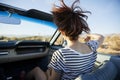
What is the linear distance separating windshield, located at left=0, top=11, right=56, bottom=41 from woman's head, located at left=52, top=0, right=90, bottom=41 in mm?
1034

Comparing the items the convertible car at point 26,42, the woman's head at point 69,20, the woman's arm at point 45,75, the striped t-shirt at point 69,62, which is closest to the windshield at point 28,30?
the convertible car at point 26,42

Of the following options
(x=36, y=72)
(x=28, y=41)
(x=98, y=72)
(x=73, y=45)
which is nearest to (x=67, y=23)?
(x=73, y=45)

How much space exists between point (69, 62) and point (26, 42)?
1.54 m

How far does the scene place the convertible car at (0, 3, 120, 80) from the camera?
9.71 feet

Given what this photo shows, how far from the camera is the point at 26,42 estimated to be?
3.54 meters

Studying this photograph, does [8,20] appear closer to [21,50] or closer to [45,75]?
[45,75]

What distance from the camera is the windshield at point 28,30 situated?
10.7ft

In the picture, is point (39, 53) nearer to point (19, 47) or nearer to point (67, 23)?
point (19, 47)

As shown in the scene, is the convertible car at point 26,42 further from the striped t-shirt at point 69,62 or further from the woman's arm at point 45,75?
the striped t-shirt at point 69,62

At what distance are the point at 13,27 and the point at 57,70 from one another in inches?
54.1

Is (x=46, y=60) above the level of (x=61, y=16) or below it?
below

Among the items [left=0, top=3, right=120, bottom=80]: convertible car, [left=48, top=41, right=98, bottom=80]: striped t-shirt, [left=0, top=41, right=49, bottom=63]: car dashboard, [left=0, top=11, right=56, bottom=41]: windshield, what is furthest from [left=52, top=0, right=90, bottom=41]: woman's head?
[left=0, top=41, right=49, bottom=63]: car dashboard

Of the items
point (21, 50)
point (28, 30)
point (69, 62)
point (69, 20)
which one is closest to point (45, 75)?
point (69, 62)

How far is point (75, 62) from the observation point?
7.12 feet
